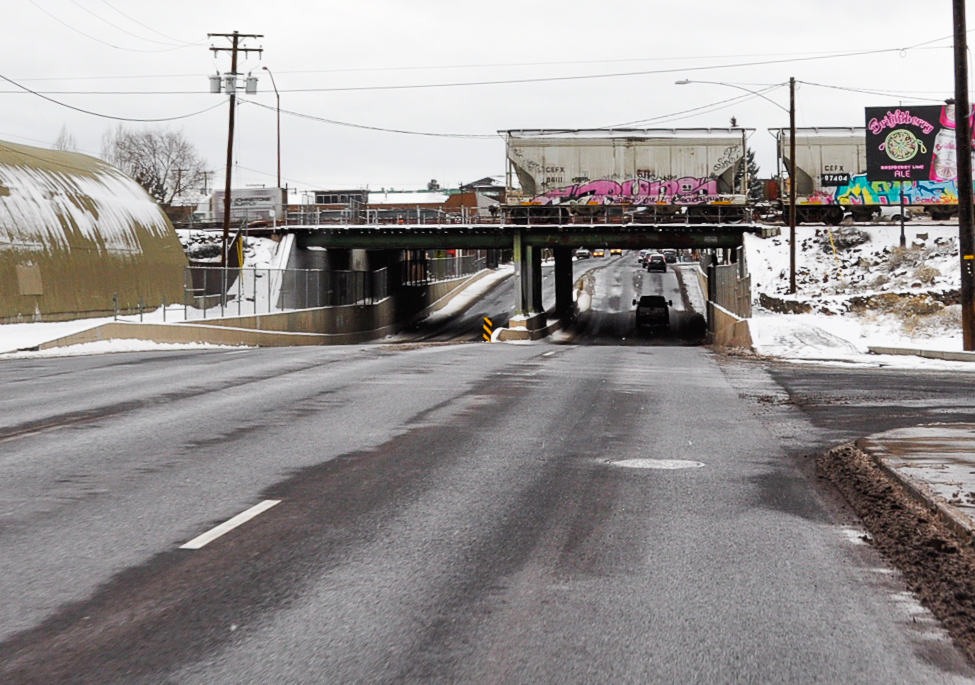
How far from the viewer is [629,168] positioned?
197 ft

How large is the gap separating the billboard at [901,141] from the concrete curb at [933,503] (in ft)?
124

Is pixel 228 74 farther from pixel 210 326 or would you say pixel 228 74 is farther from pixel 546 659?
pixel 546 659

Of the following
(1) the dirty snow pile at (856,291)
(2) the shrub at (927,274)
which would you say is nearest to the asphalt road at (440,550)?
(1) the dirty snow pile at (856,291)

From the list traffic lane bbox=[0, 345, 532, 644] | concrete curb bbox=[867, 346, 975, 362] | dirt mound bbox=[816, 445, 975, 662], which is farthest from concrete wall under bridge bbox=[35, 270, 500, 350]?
dirt mound bbox=[816, 445, 975, 662]

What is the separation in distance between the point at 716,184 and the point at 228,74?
26878mm

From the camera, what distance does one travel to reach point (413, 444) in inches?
451

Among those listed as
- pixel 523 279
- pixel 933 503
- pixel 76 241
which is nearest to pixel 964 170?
pixel 933 503

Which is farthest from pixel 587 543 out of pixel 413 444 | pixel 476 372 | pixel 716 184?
pixel 716 184

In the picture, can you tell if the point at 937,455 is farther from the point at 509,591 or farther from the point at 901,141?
the point at 901,141

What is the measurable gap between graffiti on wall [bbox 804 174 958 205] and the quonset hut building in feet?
114

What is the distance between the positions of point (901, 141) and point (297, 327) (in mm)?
28635

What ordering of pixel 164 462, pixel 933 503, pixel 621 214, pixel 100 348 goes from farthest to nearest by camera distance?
pixel 621 214, pixel 100 348, pixel 164 462, pixel 933 503

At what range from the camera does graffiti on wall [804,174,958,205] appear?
58.1m

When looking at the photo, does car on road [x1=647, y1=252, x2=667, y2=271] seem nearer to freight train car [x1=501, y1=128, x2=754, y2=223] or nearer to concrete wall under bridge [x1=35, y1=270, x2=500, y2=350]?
concrete wall under bridge [x1=35, y1=270, x2=500, y2=350]
